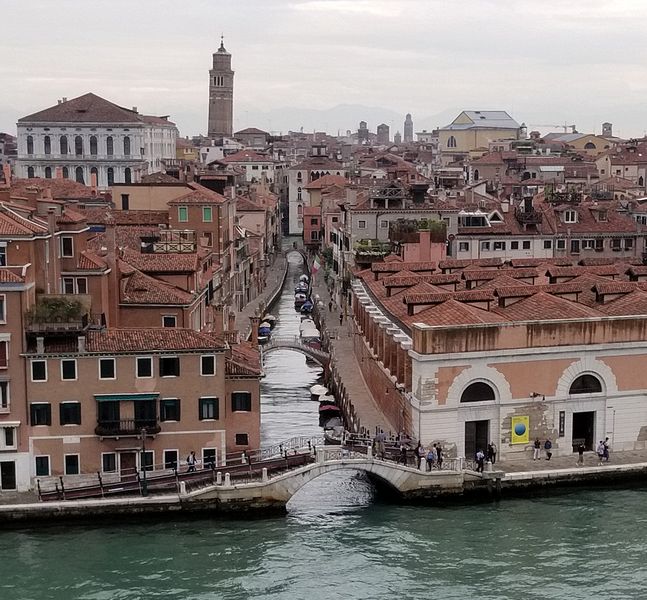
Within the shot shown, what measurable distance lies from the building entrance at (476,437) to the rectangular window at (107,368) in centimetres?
902

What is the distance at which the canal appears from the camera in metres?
23.0

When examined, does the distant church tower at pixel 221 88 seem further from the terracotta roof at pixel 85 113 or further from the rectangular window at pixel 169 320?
the rectangular window at pixel 169 320

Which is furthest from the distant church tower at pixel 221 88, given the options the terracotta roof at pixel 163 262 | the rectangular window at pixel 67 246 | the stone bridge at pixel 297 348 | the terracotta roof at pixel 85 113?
the rectangular window at pixel 67 246

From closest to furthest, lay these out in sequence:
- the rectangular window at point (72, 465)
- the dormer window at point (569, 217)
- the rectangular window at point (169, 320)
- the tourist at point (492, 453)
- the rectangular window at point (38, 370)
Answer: the rectangular window at point (38, 370)
the rectangular window at point (72, 465)
the tourist at point (492, 453)
the rectangular window at point (169, 320)
the dormer window at point (569, 217)

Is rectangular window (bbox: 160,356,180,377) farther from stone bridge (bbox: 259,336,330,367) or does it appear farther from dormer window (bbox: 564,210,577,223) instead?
dormer window (bbox: 564,210,577,223)

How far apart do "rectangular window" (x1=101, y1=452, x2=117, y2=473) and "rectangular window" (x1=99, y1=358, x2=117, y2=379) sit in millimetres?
1922

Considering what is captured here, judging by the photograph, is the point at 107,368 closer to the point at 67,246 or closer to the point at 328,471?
the point at 67,246

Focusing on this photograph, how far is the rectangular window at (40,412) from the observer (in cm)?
2762

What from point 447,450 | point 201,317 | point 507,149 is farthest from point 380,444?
point 507,149

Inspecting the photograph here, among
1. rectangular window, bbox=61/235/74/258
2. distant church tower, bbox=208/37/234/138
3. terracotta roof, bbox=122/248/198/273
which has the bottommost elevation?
terracotta roof, bbox=122/248/198/273

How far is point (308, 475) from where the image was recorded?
90.4 ft

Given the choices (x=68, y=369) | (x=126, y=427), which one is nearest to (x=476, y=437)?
(x=126, y=427)

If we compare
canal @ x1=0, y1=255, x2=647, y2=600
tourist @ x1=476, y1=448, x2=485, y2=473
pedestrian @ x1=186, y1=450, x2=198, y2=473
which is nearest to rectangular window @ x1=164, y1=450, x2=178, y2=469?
pedestrian @ x1=186, y1=450, x2=198, y2=473

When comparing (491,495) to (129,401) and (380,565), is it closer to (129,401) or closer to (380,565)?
(380,565)
